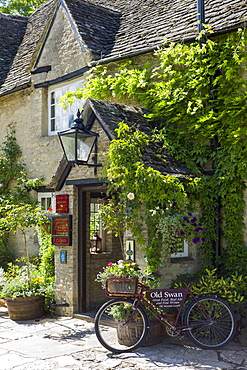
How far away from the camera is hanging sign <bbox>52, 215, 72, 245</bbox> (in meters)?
8.60

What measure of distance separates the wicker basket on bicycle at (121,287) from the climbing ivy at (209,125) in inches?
32.5

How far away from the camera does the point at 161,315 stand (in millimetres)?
6680

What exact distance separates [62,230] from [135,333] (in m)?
2.85

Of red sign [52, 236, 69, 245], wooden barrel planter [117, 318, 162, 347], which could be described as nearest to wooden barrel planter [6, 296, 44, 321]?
red sign [52, 236, 69, 245]

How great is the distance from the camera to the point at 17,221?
29.1 ft

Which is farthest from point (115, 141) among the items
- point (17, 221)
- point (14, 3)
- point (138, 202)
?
point (14, 3)

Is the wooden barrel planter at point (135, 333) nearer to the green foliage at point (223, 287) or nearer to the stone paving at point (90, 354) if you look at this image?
the stone paving at point (90, 354)

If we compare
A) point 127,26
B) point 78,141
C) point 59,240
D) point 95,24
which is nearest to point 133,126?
point 78,141

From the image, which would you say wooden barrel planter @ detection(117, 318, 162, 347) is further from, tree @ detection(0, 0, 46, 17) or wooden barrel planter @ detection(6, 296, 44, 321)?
tree @ detection(0, 0, 46, 17)

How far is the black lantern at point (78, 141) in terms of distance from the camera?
24.4ft

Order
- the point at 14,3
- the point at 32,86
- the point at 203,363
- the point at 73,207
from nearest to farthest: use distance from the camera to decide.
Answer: the point at 203,363
the point at 73,207
the point at 32,86
the point at 14,3

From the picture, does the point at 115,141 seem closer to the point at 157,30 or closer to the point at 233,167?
the point at 233,167

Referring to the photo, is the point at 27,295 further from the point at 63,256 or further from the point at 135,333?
the point at 135,333

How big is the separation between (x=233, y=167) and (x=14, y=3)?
16.2 metres
